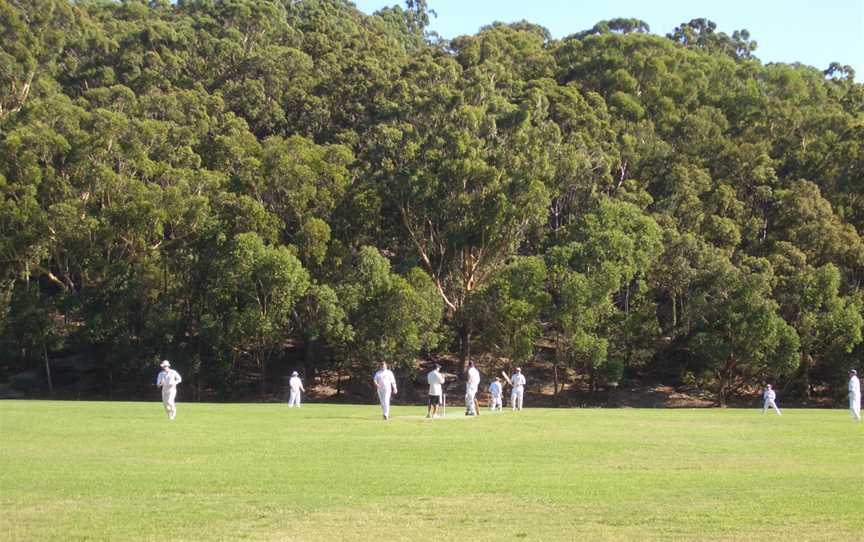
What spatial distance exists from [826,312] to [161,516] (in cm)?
5040

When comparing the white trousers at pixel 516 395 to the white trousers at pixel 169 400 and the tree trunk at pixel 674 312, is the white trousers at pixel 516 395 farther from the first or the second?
the tree trunk at pixel 674 312

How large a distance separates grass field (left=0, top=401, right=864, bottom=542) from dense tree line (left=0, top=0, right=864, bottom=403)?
1258 inches

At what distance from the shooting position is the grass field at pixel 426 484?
1123cm

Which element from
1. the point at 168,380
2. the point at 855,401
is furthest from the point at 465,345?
the point at 168,380

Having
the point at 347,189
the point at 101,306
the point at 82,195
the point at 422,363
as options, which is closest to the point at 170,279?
the point at 101,306

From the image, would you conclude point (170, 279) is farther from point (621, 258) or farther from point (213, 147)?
point (621, 258)

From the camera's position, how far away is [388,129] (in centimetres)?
6344

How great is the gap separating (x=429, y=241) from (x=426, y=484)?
50.4 metres

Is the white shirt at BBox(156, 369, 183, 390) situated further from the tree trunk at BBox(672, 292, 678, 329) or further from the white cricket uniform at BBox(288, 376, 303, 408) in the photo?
the tree trunk at BBox(672, 292, 678, 329)

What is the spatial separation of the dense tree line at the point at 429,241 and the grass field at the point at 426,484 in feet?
105

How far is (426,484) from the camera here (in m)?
14.3

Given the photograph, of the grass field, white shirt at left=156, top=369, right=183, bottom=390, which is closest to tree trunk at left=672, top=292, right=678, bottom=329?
the grass field

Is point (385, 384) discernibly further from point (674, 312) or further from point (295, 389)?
point (674, 312)

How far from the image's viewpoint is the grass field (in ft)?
36.9
